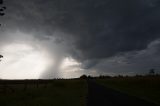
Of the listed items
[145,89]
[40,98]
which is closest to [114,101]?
[40,98]

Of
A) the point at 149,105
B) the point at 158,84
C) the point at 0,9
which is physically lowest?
the point at 149,105

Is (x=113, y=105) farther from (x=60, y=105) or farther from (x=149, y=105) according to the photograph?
(x=60, y=105)

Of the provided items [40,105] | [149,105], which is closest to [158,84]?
[149,105]

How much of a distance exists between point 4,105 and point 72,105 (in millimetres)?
6391

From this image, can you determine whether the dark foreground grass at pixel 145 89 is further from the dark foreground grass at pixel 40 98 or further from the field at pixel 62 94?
the dark foreground grass at pixel 40 98

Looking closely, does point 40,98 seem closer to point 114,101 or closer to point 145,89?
point 114,101

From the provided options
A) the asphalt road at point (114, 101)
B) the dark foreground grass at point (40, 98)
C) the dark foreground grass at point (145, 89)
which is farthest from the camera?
the dark foreground grass at point (145, 89)

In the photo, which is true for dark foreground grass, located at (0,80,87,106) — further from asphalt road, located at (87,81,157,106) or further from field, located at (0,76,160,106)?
asphalt road, located at (87,81,157,106)

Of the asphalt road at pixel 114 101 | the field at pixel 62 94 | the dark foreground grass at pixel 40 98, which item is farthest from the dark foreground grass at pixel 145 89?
the dark foreground grass at pixel 40 98

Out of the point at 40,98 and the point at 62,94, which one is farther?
the point at 62,94

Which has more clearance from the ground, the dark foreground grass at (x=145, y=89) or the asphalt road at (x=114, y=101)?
the dark foreground grass at (x=145, y=89)

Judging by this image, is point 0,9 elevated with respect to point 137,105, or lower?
elevated

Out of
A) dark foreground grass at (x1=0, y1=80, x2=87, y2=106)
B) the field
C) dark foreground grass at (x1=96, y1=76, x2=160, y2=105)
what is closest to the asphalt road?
the field

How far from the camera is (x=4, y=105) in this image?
23469mm
